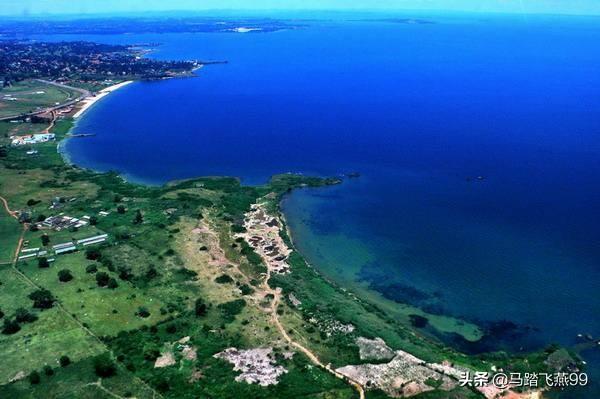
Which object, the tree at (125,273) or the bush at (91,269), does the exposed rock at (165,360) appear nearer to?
the tree at (125,273)

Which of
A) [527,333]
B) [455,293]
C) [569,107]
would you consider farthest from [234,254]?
[569,107]

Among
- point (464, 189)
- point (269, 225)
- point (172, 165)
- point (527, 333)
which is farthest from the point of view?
point (172, 165)

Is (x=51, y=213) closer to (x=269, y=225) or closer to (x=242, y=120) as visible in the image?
(x=269, y=225)

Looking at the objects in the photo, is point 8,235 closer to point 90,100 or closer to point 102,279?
point 102,279

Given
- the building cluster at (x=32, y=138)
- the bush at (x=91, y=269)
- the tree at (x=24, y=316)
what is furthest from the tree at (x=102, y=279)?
the building cluster at (x=32, y=138)

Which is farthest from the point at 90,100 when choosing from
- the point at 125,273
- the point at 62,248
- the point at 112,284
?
the point at 112,284

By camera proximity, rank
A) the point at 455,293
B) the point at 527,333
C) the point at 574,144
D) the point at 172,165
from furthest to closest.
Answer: the point at 574,144, the point at 172,165, the point at 455,293, the point at 527,333

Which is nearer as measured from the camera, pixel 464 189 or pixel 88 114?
pixel 464 189
